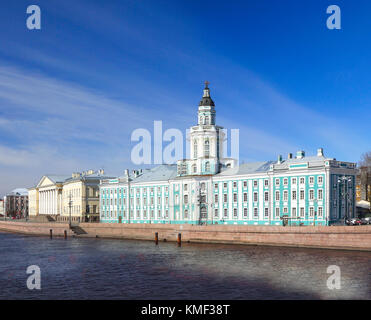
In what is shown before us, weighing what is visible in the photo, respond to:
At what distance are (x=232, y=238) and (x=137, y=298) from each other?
35.4 m

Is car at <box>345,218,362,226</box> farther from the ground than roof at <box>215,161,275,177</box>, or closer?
→ closer

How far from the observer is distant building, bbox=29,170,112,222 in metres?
115

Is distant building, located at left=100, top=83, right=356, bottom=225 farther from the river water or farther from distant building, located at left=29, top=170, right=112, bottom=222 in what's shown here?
the river water

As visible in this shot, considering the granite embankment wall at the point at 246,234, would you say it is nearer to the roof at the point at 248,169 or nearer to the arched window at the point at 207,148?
the roof at the point at 248,169

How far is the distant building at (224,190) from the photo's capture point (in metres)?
67.8

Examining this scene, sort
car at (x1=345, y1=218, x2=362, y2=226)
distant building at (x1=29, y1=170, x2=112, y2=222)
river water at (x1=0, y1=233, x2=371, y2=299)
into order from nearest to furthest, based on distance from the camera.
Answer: river water at (x1=0, y1=233, x2=371, y2=299) < car at (x1=345, y1=218, x2=362, y2=226) < distant building at (x1=29, y1=170, x2=112, y2=222)

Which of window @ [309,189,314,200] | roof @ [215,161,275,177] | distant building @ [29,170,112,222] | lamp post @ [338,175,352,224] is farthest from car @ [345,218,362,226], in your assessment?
distant building @ [29,170,112,222]

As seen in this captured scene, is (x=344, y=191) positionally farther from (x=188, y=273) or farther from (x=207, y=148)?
(x=188, y=273)

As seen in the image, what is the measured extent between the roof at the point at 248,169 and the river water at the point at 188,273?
1907cm

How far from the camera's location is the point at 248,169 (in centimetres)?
7931

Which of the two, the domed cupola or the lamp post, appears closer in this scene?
the lamp post

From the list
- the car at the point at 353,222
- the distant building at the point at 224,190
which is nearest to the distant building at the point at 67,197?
the distant building at the point at 224,190

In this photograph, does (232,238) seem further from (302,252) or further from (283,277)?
(283,277)

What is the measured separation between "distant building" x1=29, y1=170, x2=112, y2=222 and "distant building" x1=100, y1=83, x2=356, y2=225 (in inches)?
429
